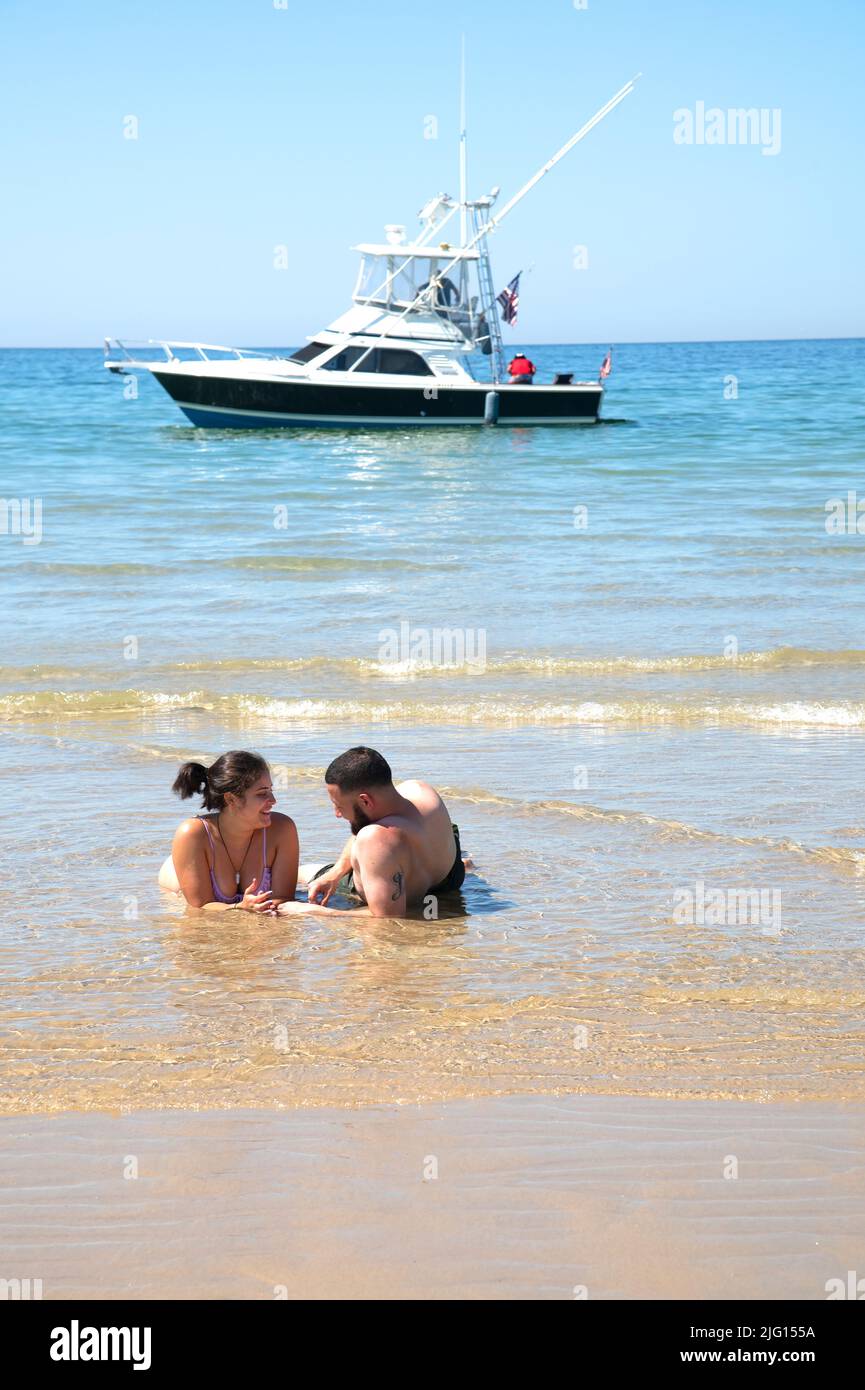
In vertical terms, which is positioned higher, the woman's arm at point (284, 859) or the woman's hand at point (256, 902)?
the woman's arm at point (284, 859)

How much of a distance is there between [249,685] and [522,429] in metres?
19.0

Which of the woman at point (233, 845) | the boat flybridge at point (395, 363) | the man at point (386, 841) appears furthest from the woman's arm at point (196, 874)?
the boat flybridge at point (395, 363)

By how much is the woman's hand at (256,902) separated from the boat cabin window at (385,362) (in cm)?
2184

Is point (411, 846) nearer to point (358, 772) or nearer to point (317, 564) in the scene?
point (358, 772)

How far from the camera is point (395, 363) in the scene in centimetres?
2566

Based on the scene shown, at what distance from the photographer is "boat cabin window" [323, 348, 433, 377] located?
83.9 feet

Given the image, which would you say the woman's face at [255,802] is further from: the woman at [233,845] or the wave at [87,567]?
the wave at [87,567]

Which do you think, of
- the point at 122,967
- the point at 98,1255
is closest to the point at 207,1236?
the point at 98,1255

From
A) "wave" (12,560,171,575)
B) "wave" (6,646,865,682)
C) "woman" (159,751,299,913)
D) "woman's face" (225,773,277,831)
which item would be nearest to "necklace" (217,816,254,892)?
"woman" (159,751,299,913)

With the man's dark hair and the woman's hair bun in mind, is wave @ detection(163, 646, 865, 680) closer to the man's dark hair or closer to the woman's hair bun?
the woman's hair bun

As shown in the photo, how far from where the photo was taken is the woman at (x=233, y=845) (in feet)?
15.2

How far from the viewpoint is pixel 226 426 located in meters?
26.5

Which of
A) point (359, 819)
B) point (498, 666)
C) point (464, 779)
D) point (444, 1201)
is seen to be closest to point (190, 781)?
point (359, 819)

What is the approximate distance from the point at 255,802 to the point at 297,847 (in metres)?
0.28
